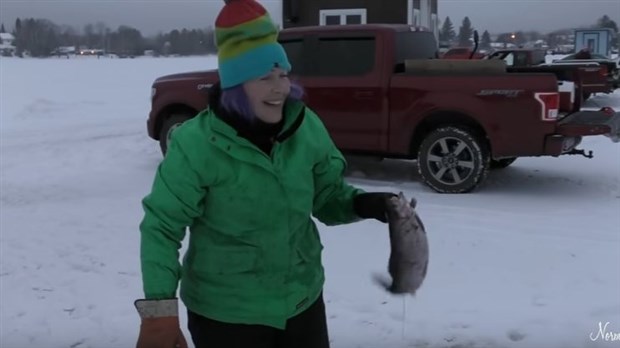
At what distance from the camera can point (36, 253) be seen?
6.00m

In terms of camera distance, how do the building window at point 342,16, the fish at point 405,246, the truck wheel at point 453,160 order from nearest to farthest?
the fish at point 405,246, the truck wheel at point 453,160, the building window at point 342,16

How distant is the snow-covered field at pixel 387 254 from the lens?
451 centimetres

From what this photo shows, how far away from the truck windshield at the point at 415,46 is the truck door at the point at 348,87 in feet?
0.98

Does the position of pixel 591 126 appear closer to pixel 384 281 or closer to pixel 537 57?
pixel 384 281

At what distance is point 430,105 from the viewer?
827cm

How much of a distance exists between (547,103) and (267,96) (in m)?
5.89

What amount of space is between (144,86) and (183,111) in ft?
67.2

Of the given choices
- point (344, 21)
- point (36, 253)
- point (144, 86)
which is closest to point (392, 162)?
point (36, 253)

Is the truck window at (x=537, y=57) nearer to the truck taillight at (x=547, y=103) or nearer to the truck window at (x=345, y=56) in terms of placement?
the truck window at (x=345, y=56)

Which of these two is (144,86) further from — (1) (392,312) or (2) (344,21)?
(1) (392,312)

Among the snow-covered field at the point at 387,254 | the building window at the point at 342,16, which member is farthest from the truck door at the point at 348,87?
the building window at the point at 342,16

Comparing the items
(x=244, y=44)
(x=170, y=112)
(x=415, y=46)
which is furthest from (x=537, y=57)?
(x=244, y=44)

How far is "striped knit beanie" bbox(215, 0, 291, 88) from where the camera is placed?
7.95 ft

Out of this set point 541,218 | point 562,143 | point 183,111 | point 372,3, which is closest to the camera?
point 541,218
